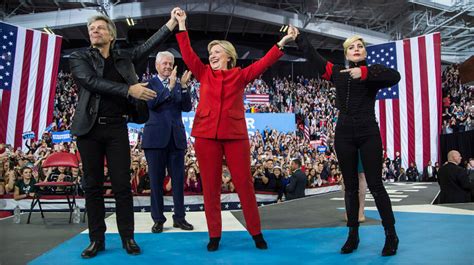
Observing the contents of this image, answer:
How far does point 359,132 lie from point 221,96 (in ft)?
3.05

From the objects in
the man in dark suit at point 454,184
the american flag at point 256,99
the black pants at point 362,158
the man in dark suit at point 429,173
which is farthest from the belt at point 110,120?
the american flag at point 256,99

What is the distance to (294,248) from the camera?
2.78 meters

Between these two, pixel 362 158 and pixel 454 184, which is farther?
pixel 454 184

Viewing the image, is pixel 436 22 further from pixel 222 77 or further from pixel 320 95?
pixel 222 77

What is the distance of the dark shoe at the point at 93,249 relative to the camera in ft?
8.46

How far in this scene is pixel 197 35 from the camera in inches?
909

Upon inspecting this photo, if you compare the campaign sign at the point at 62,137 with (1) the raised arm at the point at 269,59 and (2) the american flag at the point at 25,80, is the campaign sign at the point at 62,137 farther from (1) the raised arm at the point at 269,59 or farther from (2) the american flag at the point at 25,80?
(1) the raised arm at the point at 269,59

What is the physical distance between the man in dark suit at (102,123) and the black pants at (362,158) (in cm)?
130

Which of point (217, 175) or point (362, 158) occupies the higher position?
point (362, 158)

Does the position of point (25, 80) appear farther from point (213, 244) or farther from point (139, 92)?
point (213, 244)

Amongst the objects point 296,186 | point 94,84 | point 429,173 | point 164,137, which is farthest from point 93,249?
point 429,173

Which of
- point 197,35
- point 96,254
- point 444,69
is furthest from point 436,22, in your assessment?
point 96,254

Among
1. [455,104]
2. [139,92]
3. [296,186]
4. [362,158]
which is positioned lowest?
[296,186]

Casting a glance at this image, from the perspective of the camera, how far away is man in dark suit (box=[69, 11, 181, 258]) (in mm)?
2654
